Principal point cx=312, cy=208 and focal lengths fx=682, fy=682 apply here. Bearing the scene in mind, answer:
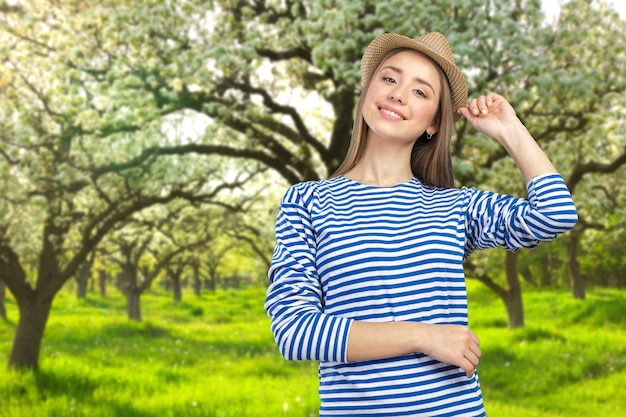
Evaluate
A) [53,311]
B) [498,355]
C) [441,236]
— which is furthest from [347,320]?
→ [53,311]

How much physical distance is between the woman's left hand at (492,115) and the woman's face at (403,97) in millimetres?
149

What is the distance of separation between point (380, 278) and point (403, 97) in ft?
2.29

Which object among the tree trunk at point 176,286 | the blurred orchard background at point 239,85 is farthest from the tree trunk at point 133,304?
the tree trunk at point 176,286

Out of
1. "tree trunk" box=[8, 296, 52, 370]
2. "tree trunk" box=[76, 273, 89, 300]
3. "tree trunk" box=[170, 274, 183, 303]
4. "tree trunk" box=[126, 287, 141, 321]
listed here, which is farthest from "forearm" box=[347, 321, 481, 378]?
"tree trunk" box=[76, 273, 89, 300]

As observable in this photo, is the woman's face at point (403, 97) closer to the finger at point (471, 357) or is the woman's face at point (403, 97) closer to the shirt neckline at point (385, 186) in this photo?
the shirt neckline at point (385, 186)

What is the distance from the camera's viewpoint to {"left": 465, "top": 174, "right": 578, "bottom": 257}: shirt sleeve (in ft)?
7.34

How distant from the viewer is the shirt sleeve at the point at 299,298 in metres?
1.99

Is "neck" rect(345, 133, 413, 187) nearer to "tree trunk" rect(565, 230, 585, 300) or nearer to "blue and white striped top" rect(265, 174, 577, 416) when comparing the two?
"blue and white striped top" rect(265, 174, 577, 416)

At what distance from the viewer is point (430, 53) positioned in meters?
2.49

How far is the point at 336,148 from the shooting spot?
11.5 m

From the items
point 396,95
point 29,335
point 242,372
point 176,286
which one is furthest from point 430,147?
point 176,286

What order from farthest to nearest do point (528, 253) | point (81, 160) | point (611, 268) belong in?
1. point (611, 268)
2. point (528, 253)
3. point (81, 160)

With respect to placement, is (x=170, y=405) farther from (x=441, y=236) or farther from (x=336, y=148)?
(x=441, y=236)

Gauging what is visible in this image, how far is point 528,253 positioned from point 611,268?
7160mm
